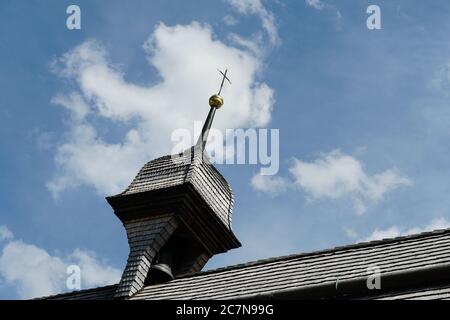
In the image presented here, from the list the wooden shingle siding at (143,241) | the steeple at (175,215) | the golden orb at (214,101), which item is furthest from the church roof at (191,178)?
the golden orb at (214,101)

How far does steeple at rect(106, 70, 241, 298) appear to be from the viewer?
17.2m

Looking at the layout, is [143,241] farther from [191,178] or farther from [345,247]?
[345,247]

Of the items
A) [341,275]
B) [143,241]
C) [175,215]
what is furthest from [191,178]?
[341,275]

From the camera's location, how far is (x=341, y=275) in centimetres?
A: 1130

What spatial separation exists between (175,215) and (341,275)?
662cm

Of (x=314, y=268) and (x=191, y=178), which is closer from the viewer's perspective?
(x=314, y=268)

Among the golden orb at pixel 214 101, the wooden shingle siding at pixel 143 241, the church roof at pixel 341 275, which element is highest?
the golden orb at pixel 214 101

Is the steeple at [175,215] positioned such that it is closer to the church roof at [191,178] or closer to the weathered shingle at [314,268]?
the church roof at [191,178]

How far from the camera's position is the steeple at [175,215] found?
56.3ft

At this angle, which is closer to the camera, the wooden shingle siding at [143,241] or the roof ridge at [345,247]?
the roof ridge at [345,247]

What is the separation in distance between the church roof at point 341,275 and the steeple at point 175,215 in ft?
9.25

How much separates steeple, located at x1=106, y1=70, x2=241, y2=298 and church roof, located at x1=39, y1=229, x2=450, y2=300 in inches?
111

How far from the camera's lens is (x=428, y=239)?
11.4m
